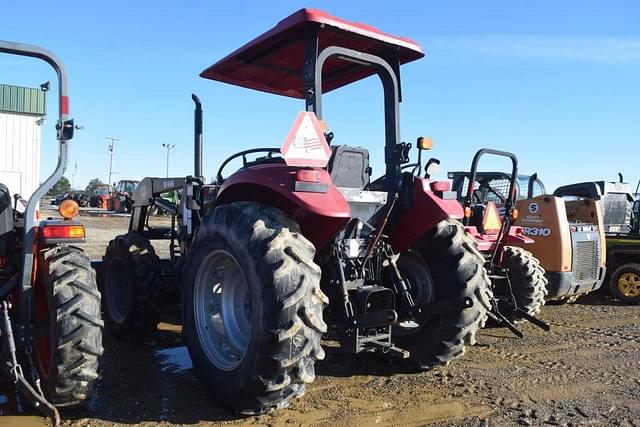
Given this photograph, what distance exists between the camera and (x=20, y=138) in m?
18.4

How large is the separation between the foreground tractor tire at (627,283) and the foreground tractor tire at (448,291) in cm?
604

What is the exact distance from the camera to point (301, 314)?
11.4ft

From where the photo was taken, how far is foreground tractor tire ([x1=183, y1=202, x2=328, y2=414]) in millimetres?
3469

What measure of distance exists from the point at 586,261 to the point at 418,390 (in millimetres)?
5371

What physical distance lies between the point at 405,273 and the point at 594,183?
21.2 feet

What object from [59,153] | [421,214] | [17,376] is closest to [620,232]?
[421,214]

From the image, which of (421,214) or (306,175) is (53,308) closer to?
(306,175)

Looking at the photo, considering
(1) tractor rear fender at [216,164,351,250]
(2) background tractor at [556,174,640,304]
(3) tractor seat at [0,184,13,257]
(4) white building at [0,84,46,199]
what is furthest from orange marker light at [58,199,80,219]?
(4) white building at [0,84,46,199]

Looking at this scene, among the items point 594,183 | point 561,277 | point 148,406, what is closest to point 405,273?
point 148,406

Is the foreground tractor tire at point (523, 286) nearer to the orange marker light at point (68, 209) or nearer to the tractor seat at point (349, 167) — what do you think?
the tractor seat at point (349, 167)

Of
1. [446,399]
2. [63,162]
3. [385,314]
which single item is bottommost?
[446,399]

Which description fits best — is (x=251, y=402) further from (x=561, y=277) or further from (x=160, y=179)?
(x=561, y=277)

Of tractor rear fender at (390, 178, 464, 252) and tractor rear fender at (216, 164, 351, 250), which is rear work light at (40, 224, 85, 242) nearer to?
tractor rear fender at (216, 164, 351, 250)

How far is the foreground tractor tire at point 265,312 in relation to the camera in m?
3.47
